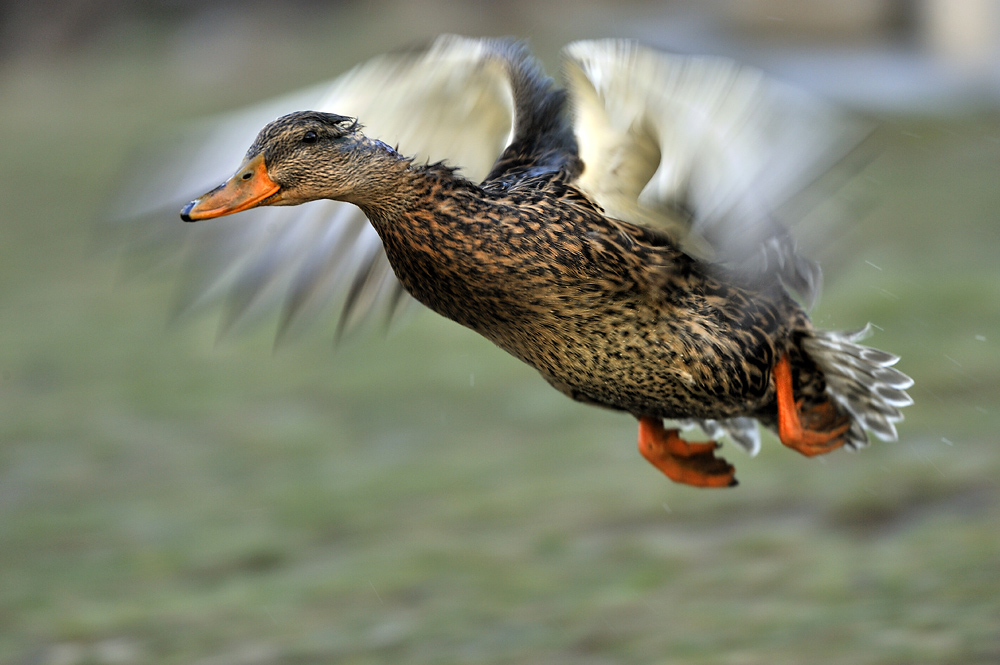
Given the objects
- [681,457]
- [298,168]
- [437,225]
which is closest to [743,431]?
[681,457]

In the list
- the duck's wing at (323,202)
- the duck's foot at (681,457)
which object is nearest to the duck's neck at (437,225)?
the duck's wing at (323,202)

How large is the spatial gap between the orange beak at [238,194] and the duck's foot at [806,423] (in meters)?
1.37

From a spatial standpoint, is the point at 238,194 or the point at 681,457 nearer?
the point at 238,194

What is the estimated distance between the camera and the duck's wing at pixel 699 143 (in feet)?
8.63

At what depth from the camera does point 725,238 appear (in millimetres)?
2746

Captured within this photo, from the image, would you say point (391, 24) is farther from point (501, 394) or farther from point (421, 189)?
point (421, 189)

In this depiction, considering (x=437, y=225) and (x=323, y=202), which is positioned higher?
(x=323, y=202)

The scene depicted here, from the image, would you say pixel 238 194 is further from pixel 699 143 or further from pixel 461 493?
pixel 461 493

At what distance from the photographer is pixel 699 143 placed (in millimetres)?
2771

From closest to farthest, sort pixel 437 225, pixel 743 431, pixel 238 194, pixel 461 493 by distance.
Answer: pixel 238 194 < pixel 437 225 < pixel 743 431 < pixel 461 493

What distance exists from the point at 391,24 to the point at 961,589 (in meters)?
14.1

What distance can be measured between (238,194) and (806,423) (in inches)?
64.6

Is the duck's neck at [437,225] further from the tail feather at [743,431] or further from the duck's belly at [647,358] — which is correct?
the tail feather at [743,431]

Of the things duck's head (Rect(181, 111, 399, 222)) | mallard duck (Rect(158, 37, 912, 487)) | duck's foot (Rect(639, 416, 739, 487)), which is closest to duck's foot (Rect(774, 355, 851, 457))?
mallard duck (Rect(158, 37, 912, 487))
